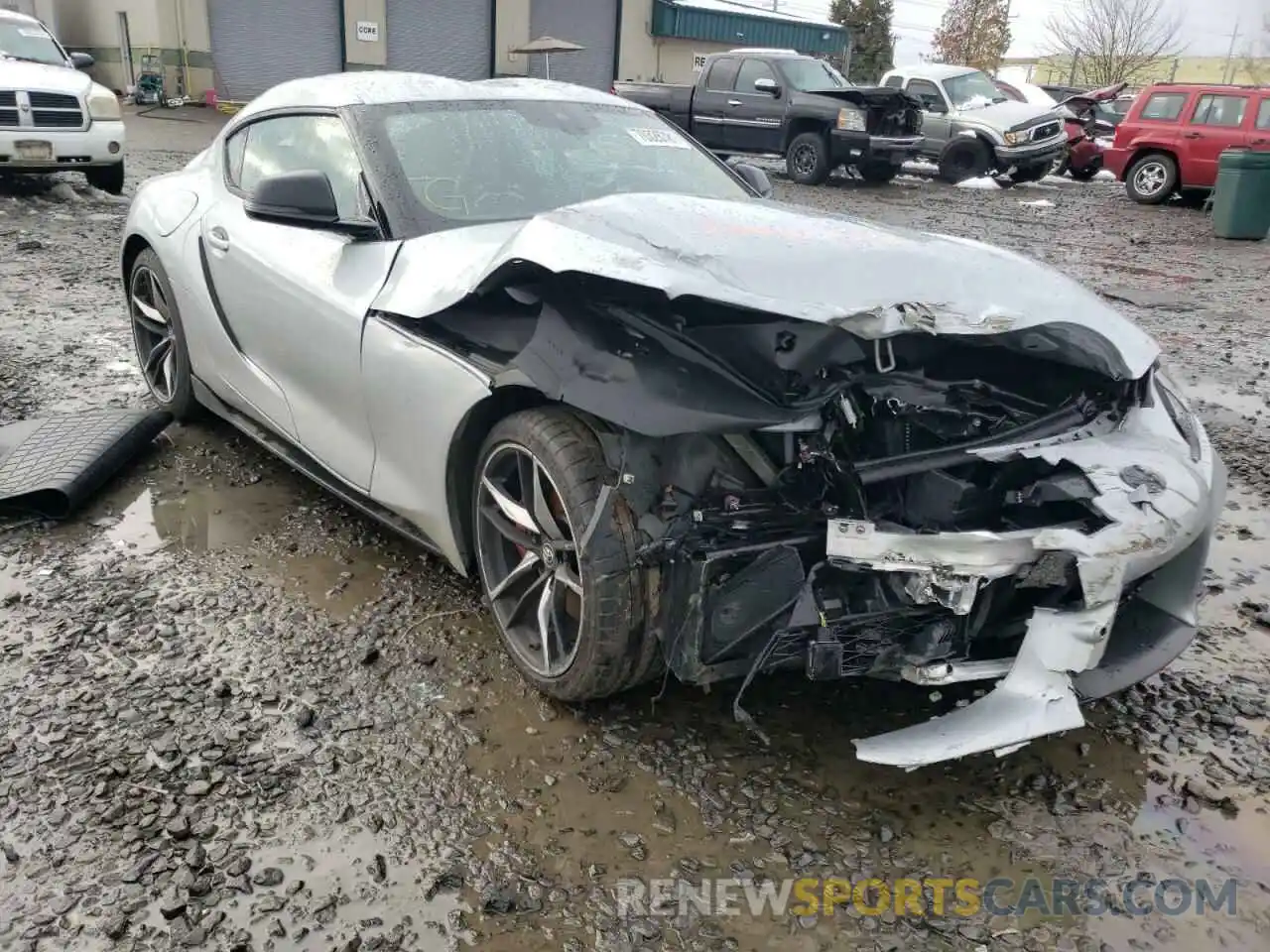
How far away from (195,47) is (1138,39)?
35.2m

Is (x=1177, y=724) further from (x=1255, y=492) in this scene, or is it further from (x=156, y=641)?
(x=156, y=641)

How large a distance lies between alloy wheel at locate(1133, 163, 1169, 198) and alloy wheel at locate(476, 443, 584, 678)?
50.2ft

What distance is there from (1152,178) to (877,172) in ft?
13.4

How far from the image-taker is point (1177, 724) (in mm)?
2773

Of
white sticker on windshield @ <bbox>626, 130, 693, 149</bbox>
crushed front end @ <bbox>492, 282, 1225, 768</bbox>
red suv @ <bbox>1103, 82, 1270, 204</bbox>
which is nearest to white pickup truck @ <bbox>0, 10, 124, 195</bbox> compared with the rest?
white sticker on windshield @ <bbox>626, 130, 693, 149</bbox>

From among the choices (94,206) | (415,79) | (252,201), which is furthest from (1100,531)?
(94,206)

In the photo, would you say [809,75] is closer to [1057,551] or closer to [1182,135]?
[1182,135]

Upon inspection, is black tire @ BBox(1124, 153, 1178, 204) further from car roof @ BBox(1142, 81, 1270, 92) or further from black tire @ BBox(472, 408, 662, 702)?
black tire @ BBox(472, 408, 662, 702)

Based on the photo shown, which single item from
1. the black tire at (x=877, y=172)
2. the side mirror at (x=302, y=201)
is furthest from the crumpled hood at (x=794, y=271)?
the black tire at (x=877, y=172)

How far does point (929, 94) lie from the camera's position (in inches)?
685

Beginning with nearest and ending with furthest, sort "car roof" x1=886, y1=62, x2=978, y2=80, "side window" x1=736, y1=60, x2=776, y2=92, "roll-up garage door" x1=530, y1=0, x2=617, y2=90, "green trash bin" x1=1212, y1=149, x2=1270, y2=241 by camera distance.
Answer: "green trash bin" x1=1212, y1=149, x2=1270, y2=241 → "side window" x1=736, y1=60, x2=776, y2=92 → "car roof" x1=886, y1=62, x2=978, y2=80 → "roll-up garage door" x1=530, y1=0, x2=617, y2=90

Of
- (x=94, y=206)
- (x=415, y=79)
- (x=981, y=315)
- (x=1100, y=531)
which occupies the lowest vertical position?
(x=94, y=206)

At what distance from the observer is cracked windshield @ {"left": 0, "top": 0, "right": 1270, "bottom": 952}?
7.14ft

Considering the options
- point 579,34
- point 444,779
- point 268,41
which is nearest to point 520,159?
point 444,779
